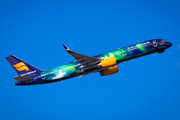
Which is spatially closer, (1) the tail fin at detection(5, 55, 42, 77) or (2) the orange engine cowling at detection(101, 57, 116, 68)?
(2) the orange engine cowling at detection(101, 57, 116, 68)

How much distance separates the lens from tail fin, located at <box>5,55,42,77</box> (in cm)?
5262

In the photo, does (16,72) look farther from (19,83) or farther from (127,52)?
(127,52)

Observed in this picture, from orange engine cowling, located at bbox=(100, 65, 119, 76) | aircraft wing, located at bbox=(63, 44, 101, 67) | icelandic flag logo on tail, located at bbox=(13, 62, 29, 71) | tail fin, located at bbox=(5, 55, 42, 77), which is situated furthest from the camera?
orange engine cowling, located at bbox=(100, 65, 119, 76)

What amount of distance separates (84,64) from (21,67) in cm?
1537

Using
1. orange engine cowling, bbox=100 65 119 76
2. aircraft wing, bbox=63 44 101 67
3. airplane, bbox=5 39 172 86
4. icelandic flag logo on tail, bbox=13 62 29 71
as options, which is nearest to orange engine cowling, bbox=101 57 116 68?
airplane, bbox=5 39 172 86

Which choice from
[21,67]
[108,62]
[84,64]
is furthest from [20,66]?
[108,62]

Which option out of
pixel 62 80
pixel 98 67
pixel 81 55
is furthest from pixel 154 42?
pixel 62 80

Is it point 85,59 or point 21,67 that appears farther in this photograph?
point 21,67

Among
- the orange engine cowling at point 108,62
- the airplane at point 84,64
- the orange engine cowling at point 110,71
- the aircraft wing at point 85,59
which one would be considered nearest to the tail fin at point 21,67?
the airplane at point 84,64

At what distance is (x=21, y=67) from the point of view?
5297cm

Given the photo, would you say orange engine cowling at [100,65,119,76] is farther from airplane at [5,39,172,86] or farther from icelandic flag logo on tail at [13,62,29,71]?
icelandic flag logo on tail at [13,62,29,71]

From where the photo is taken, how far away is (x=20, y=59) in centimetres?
5356

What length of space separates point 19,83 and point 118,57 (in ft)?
75.5

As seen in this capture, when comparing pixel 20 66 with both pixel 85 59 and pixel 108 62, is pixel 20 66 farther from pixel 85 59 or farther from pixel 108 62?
pixel 108 62
